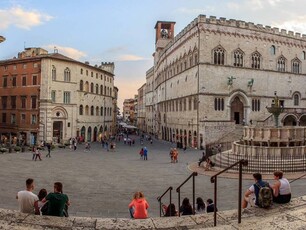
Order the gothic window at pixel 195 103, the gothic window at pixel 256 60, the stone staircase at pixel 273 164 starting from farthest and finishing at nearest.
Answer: the gothic window at pixel 256 60
the gothic window at pixel 195 103
the stone staircase at pixel 273 164

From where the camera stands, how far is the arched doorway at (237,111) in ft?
147

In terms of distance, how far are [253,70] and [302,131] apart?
21.7 metres

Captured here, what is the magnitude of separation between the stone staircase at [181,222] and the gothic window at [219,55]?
38245 millimetres

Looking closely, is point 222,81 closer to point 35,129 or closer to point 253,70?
point 253,70

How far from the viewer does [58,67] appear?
1852 inches

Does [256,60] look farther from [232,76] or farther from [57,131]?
[57,131]

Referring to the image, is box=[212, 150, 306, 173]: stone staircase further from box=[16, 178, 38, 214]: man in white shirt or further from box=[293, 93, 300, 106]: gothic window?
box=[293, 93, 300, 106]: gothic window

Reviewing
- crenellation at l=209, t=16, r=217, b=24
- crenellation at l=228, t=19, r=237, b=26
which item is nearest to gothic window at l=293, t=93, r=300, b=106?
crenellation at l=228, t=19, r=237, b=26

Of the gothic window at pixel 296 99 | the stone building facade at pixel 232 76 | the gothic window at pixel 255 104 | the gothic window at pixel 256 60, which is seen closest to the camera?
the stone building facade at pixel 232 76

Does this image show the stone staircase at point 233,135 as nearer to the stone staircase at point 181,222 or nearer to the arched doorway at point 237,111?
the arched doorway at point 237,111

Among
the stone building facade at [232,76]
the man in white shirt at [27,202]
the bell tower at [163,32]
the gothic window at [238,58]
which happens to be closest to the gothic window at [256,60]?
the stone building facade at [232,76]

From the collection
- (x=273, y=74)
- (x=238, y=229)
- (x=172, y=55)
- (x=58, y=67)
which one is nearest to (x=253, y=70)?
(x=273, y=74)

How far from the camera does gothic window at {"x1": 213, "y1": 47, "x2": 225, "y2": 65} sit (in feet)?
143

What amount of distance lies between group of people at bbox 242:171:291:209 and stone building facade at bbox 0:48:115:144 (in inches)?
1609
